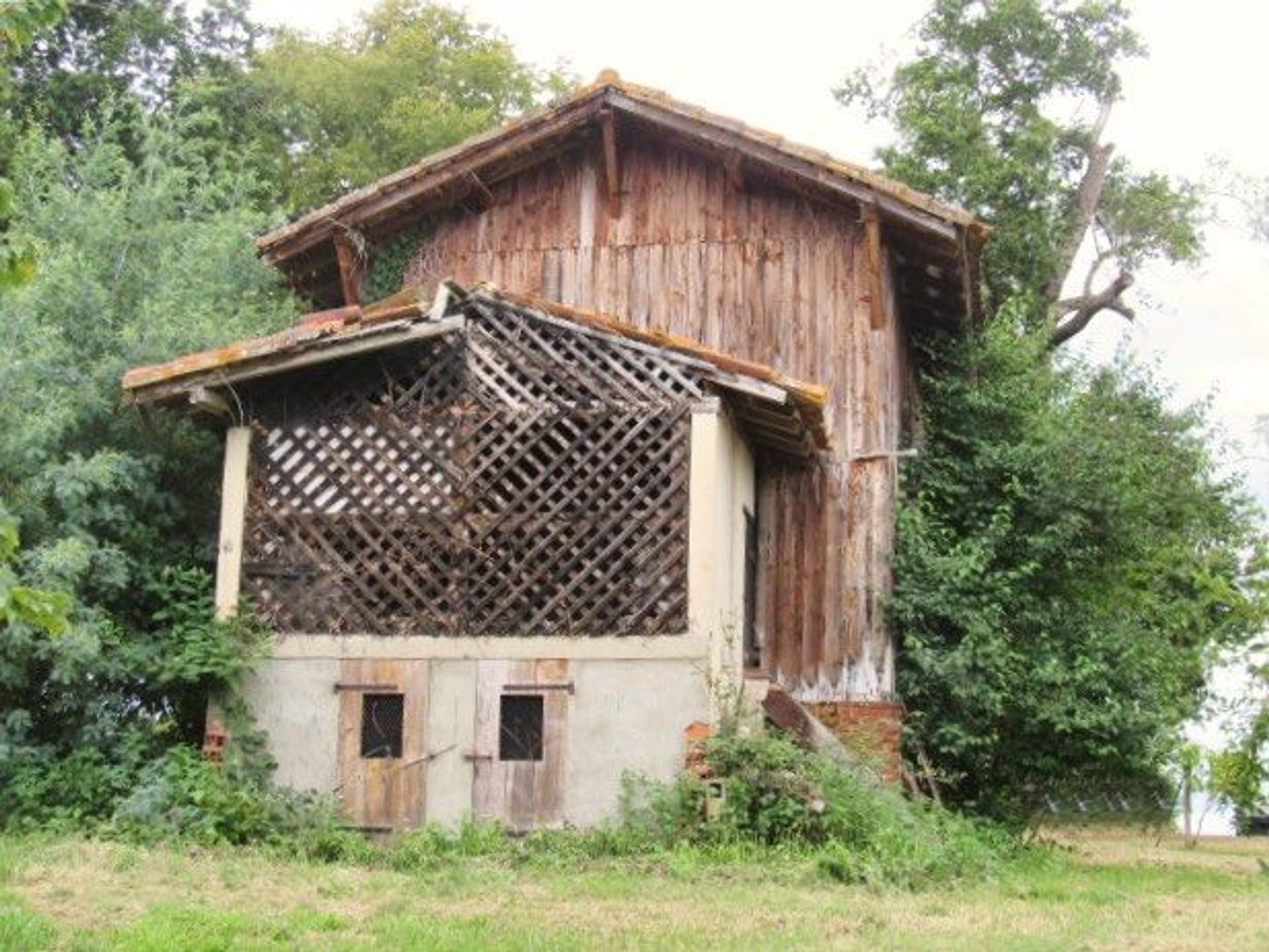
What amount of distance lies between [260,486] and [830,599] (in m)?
5.75

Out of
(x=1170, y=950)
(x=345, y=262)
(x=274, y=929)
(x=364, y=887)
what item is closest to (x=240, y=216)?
(x=345, y=262)

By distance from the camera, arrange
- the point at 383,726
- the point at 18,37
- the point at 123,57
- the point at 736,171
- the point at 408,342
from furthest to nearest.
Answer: the point at 123,57, the point at 736,171, the point at 408,342, the point at 383,726, the point at 18,37

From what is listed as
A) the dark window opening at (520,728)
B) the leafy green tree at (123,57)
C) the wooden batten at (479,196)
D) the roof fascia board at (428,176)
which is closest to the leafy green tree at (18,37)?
the dark window opening at (520,728)

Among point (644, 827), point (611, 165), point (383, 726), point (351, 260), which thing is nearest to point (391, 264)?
point (351, 260)

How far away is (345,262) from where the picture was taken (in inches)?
724

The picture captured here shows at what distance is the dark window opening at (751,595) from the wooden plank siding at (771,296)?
83 millimetres

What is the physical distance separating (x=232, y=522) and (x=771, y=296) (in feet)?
19.8

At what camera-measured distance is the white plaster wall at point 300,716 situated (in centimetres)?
1445

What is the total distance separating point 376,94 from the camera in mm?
33375

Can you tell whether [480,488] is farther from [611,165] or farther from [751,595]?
[611,165]

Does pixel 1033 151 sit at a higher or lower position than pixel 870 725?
higher

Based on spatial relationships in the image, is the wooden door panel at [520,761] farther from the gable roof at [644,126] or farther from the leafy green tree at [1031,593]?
the gable roof at [644,126]

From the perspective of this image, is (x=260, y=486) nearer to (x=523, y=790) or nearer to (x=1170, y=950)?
(x=523, y=790)

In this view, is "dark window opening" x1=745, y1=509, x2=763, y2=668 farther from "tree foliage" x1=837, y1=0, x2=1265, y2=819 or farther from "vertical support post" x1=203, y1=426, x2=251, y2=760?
"vertical support post" x1=203, y1=426, x2=251, y2=760
